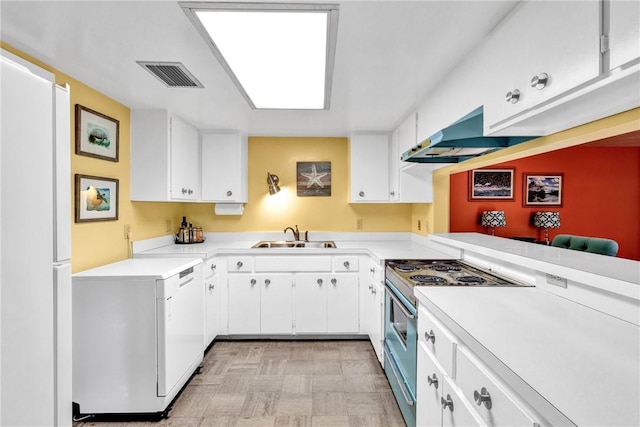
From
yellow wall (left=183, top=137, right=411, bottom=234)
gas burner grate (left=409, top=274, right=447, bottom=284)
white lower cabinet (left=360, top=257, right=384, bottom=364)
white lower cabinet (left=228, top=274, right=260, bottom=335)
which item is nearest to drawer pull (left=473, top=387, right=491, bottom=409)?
gas burner grate (left=409, top=274, right=447, bottom=284)

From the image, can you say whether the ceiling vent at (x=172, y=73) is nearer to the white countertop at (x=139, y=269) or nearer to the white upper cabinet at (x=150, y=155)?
the white upper cabinet at (x=150, y=155)

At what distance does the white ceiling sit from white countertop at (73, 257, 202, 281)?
1.24 meters

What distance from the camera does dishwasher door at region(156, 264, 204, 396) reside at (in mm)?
2055

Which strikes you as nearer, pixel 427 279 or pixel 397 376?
pixel 427 279

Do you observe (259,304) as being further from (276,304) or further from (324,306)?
(324,306)

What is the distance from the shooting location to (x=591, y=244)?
2.21 metres

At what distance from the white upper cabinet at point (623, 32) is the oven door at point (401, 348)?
4.17ft

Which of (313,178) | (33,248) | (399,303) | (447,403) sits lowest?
(447,403)

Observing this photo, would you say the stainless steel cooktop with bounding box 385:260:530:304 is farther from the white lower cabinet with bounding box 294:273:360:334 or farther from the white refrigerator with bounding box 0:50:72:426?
the white refrigerator with bounding box 0:50:72:426

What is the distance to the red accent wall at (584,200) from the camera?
2.63 m

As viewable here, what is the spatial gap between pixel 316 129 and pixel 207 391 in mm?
2510

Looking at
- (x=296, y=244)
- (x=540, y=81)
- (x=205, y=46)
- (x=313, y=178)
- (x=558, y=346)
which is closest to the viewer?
(x=558, y=346)

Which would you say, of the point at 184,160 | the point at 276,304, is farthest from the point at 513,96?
the point at 184,160

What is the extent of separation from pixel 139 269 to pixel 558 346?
2.33m
